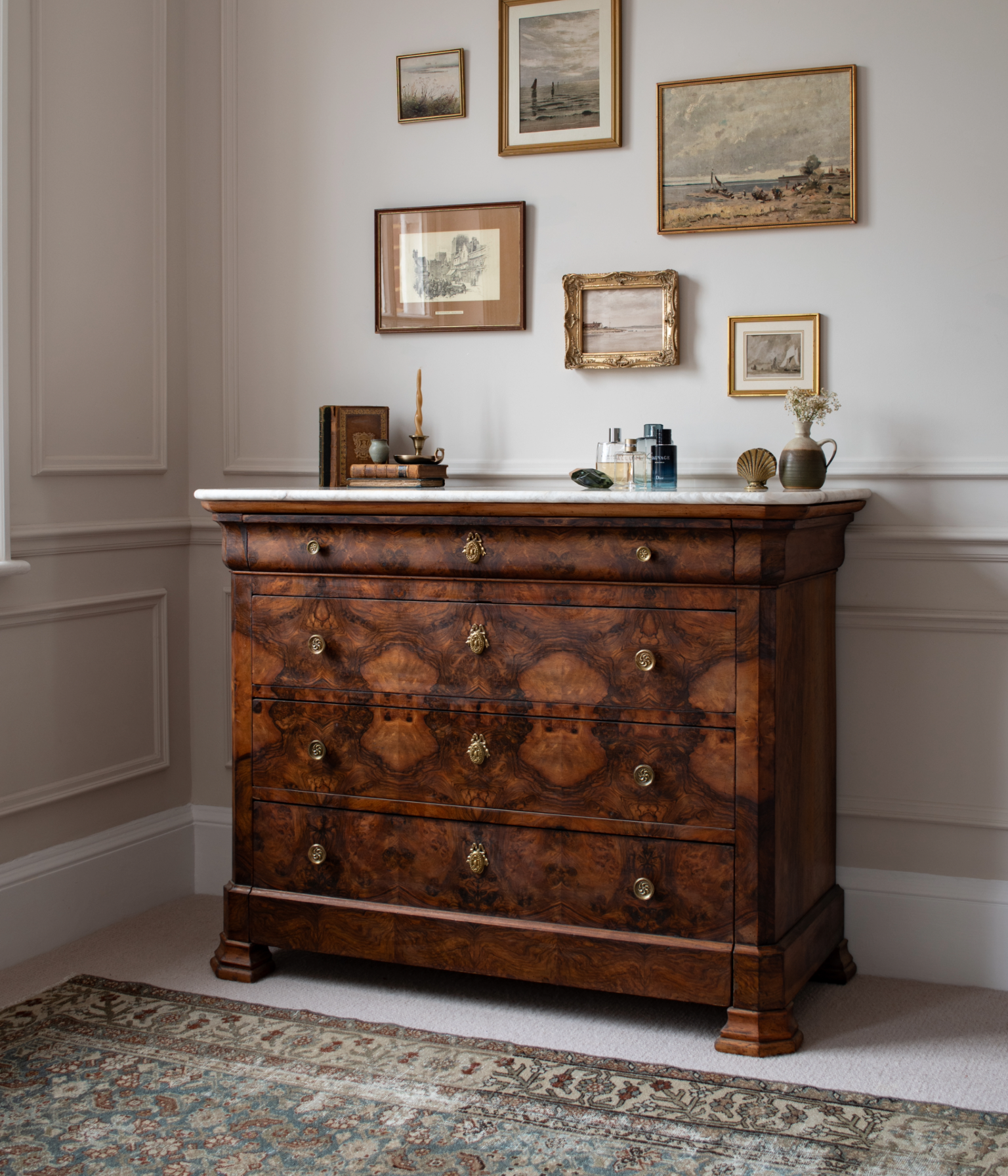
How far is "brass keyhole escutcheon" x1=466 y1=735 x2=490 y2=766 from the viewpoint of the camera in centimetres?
288

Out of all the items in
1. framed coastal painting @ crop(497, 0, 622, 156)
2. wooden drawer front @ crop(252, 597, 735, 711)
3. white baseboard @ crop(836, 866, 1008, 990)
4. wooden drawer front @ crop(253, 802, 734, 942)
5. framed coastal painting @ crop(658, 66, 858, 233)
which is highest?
framed coastal painting @ crop(497, 0, 622, 156)

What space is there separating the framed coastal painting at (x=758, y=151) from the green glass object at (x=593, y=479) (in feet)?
2.42

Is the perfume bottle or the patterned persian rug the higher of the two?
the perfume bottle

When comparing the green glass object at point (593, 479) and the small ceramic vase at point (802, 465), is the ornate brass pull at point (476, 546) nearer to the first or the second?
the green glass object at point (593, 479)

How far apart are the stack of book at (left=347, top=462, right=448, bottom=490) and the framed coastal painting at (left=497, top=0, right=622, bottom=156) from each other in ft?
2.99

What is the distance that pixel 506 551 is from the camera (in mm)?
2811

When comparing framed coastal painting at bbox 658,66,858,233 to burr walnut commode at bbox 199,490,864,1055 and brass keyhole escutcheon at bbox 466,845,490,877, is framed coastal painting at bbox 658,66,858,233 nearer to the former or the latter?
burr walnut commode at bbox 199,490,864,1055

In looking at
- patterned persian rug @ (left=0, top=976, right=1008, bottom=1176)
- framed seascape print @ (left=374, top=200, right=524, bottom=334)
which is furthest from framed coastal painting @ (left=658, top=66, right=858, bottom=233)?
patterned persian rug @ (left=0, top=976, right=1008, bottom=1176)

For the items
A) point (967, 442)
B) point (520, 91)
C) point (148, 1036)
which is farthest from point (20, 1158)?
point (520, 91)

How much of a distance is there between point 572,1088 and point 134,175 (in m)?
2.74

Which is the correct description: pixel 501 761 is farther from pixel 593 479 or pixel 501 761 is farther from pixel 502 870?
pixel 593 479

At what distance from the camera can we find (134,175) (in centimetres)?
362

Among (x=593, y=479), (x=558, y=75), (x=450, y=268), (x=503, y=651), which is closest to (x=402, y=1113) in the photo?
(x=503, y=651)

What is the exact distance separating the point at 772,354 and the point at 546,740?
1185 mm
